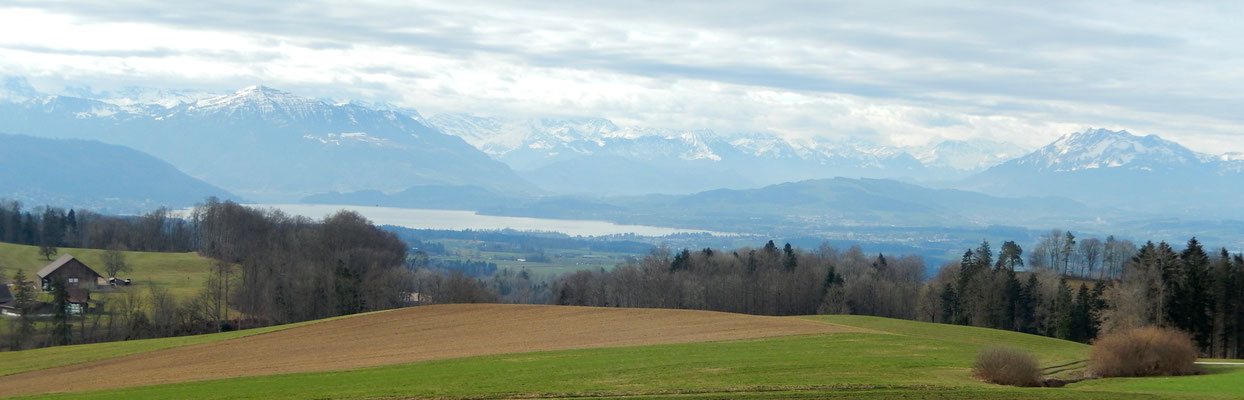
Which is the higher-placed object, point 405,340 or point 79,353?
point 405,340

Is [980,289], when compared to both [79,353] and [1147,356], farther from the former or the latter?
[79,353]

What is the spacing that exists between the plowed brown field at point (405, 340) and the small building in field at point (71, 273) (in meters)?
44.2

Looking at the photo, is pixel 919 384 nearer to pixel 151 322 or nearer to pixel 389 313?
pixel 389 313

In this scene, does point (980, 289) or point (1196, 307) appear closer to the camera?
point (1196, 307)

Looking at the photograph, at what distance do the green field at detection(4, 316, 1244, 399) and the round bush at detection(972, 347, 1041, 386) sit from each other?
98 cm

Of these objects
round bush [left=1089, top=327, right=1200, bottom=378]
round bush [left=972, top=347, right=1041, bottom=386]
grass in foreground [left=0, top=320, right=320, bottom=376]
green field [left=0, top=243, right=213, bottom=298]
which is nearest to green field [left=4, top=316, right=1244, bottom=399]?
round bush [left=972, top=347, right=1041, bottom=386]

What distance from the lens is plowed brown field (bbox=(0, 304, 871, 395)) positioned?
47.8m

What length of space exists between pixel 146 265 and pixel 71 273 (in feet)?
42.3

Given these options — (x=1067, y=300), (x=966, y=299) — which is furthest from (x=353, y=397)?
(x=966, y=299)

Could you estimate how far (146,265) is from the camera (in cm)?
11431

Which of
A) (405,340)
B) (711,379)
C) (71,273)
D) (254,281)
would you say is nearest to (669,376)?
(711,379)

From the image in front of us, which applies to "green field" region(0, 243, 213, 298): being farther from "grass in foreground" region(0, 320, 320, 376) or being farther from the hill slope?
the hill slope

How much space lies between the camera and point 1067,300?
7881 centimetres

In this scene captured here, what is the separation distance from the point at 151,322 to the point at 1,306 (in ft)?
52.4
